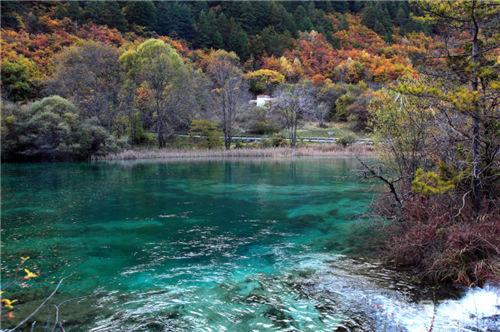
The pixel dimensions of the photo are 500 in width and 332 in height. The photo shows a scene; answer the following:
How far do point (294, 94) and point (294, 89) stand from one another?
14.4 ft

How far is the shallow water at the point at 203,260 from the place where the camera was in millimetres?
8711

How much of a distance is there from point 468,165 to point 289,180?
19.3 m

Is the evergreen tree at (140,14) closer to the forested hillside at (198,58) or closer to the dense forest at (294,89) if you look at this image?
the forested hillside at (198,58)

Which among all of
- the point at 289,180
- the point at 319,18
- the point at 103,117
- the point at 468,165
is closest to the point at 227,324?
the point at 468,165

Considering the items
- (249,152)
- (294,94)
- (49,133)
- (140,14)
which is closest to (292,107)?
(294,94)

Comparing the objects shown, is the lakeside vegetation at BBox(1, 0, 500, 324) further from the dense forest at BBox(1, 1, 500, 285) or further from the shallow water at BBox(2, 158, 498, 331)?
the shallow water at BBox(2, 158, 498, 331)

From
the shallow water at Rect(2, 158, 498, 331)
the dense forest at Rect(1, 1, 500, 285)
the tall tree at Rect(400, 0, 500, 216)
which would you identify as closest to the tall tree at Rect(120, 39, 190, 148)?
the dense forest at Rect(1, 1, 500, 285)

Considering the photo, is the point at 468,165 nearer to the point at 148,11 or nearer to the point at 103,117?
the point at 103,117

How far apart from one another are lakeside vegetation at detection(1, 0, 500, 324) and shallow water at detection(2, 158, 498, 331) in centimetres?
209

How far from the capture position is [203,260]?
12445 mm

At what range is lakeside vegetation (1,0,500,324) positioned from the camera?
35.2 ft

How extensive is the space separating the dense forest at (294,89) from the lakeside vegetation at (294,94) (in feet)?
0.28

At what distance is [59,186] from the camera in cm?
2722

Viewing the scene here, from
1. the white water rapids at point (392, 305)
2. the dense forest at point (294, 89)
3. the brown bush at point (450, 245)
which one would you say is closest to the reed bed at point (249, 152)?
the dense forest at point (294, 89)
